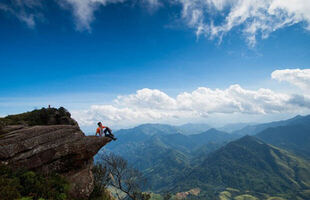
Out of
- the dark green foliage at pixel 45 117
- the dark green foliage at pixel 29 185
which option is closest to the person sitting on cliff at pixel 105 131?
the dark green foliage at pixel 29 185

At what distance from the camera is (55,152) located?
22.2 m

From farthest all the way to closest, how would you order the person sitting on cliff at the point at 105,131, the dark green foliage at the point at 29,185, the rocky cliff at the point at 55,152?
the person sitting on cliff at the point at 105,131, the rocky cliff at the point at 55,152, the dark green foliage at the point at 29,185

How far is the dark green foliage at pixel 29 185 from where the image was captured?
15805mm

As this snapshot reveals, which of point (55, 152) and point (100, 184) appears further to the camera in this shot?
point (100, 184)

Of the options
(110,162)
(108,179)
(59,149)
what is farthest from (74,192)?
(110,162)

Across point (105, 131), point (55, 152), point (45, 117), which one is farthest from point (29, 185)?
point (45, 117)

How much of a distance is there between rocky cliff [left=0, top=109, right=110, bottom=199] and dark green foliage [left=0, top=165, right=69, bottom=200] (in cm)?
126

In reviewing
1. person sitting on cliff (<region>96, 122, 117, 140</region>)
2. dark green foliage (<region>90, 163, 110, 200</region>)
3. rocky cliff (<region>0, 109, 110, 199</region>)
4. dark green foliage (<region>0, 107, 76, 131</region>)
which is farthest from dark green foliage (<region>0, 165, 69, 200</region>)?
dark green foliage (<region>0, 107, 76, 131</region>)

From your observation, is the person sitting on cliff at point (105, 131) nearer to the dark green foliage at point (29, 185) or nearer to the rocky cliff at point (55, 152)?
the rocky cliff at point (55, 152)

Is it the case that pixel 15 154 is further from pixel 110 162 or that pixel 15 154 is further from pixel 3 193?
pixel 110 162

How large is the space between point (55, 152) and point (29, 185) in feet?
16.6

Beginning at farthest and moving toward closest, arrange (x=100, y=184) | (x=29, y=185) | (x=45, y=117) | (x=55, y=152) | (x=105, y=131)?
(x=45, y=117) → (x=105, y=131) → (x=100, y=184) → (x=55, y=152) → (x=29, y=185)

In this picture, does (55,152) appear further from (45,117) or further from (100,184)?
(45,117)

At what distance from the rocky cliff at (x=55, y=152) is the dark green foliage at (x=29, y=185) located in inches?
49.7
